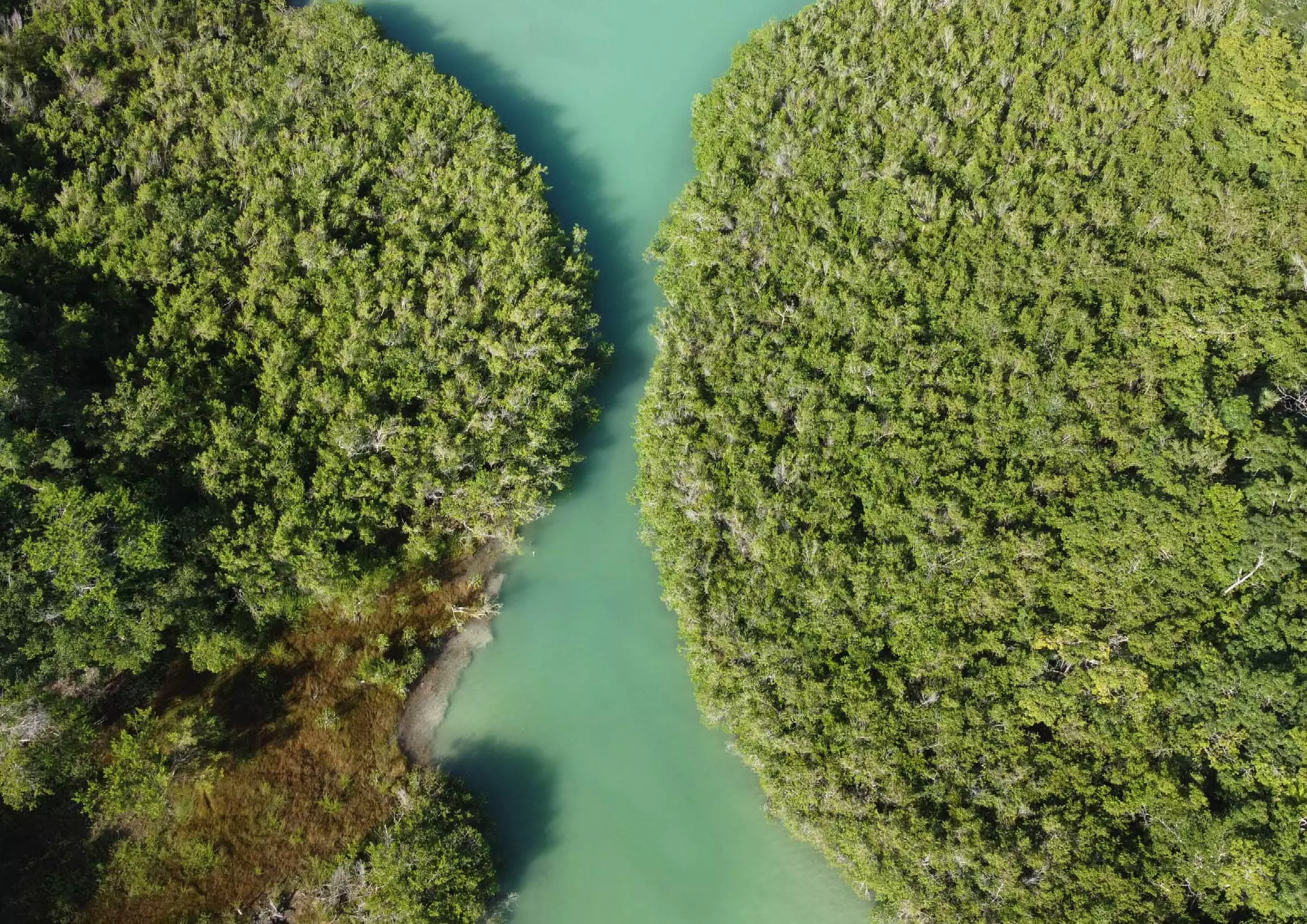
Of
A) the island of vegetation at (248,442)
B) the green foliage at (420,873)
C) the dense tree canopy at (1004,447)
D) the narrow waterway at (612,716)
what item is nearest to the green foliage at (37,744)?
the island of vegetation at (248,442)

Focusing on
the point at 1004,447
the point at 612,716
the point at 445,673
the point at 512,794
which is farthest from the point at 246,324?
the point at 1004,447

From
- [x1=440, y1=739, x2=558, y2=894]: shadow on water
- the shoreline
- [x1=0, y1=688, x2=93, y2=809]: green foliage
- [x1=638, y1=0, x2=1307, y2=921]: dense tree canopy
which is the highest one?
[x1=638, y1=0, x2=1307, y2=921]: dense tree canopy

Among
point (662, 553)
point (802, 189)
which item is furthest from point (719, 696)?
point (802, 189)

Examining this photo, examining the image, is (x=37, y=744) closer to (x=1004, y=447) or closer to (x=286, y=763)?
(x=286, y=763)

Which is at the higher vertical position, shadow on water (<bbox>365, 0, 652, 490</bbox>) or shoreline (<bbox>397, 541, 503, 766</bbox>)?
shadow on water (<bbox>365, 0, 652, 490</bbox>)

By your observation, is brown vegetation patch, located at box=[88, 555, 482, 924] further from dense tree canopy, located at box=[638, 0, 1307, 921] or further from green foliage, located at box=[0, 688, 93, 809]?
dense tree canopy, located at box=[638, 0, 1307, 921]

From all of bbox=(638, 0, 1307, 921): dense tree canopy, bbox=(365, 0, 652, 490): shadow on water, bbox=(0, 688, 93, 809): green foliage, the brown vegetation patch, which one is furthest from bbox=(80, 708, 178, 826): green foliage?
bbox=(638, 0, 1307, 921): dense tree canopy

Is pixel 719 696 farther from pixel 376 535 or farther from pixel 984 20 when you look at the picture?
pixel 984 20
